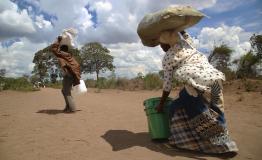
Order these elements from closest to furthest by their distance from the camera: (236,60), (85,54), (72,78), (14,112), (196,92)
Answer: (196,92)
(72,78)
(14,112)
(236,60)
(85,54)

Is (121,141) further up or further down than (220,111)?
further down

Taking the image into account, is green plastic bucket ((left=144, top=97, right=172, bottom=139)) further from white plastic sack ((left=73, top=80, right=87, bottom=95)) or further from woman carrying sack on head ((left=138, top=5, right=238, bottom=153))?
white plastic sack ((left=73, top=80, right=87, bottom=95))

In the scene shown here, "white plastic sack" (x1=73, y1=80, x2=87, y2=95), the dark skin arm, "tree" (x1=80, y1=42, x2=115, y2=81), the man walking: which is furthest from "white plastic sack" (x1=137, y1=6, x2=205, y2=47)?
"tree" (x1=80, y1=42, x2=115, y2=81)

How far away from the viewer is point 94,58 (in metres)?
38.4

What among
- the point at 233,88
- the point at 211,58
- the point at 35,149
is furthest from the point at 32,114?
the point at 211,58

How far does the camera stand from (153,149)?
212 inches

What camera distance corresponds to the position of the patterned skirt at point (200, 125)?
5.04m

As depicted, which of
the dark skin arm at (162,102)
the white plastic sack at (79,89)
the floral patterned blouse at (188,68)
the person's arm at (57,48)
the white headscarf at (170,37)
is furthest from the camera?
the white plastic sack at (79,89)

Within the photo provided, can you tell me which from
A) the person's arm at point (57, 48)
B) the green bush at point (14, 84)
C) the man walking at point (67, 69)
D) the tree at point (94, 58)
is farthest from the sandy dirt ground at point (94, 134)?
the tree at point (94, 58)

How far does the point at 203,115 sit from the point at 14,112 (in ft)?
18.1

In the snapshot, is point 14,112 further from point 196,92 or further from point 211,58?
point 211,58

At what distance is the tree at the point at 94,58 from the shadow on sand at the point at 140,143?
3180cm

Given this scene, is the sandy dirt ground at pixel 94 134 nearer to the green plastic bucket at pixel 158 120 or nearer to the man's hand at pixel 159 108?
the green plastic bucket at pixel 158 120

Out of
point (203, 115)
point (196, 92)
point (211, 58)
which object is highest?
point (211, 58)
